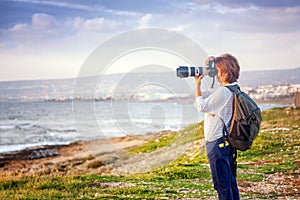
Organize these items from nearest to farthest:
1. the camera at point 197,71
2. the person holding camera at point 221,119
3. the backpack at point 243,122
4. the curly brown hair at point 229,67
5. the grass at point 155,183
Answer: the backpack at point 243,122, the person holding camera at point 221,119, the curly brown hair at point 229,67, the camera at point 197,71, the grass at point 155,183

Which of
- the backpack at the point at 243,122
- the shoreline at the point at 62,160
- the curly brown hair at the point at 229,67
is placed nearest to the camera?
the backpack at the point at 243,122

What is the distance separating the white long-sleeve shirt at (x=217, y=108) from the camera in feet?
22.0

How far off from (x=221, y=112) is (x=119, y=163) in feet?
94.0

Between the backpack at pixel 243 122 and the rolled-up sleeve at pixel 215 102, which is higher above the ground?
the rolled-up sleeve at pixel 215 102

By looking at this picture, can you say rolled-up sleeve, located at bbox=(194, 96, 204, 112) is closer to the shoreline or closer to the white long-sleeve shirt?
the white long-sleeve shirt

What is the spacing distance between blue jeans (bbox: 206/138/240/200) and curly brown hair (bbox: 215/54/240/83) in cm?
106

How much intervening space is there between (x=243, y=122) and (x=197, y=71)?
1.21 m

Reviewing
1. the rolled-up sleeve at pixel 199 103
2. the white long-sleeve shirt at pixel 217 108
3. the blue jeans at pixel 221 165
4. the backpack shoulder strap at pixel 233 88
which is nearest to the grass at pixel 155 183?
the blue jeans at pixel 221 165

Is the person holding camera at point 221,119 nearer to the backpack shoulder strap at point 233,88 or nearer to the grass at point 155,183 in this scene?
the backpack shoulder strap at point 233,88

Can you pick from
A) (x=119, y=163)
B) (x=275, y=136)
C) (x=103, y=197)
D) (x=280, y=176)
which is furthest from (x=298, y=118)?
(x=103, y=197)

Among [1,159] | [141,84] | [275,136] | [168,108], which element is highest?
[141,84]

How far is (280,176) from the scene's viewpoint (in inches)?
570

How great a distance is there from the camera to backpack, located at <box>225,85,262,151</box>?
6645 mm

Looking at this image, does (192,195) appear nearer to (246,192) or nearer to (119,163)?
(246,192)
